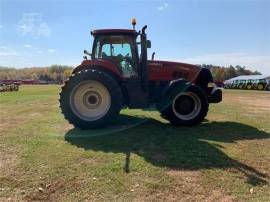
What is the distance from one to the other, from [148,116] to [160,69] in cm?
178

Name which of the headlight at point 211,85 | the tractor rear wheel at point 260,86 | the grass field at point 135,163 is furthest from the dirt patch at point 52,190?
the tractor rear wheel at point 260,86

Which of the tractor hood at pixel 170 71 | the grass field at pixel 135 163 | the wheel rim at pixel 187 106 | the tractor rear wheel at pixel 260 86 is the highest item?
the tractor hood at pixel 170 71

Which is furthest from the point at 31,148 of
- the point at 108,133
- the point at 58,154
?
the point at 108,133

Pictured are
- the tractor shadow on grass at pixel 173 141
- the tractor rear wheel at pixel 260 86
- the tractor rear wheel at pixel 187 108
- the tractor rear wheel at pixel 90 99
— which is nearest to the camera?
the tractor shadow on grass at pixel 173 141

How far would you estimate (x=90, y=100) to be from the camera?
29.6ft

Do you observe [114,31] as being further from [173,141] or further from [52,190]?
[52,190]

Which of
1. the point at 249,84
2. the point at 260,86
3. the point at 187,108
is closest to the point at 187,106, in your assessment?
the point at 187,108

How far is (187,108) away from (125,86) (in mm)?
1774

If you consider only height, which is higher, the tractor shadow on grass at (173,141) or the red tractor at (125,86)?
the red tractor at (125,86)

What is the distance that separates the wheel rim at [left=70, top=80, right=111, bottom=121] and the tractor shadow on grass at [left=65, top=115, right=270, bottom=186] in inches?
20.3

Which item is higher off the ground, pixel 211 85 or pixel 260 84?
pixel 211 85

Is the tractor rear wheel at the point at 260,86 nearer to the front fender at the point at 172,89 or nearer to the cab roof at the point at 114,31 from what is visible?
the front fender at the point at 172,89

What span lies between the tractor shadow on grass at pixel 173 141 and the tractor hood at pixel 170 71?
1.31 metres

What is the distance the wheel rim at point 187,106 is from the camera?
9.24m
